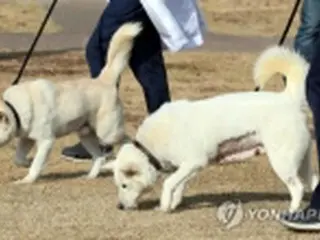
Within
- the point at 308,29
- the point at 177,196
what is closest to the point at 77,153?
the point at 177,196

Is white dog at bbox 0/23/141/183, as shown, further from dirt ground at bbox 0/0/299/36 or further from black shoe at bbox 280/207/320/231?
dirt ground at bbox 0/0/299/36

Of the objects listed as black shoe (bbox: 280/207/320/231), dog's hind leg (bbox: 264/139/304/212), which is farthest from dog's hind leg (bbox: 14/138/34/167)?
black shoe (bbox: 280/207/320/231)

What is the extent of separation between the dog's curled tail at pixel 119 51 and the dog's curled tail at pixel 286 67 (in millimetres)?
1110

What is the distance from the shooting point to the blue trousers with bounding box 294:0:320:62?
26.1 ft

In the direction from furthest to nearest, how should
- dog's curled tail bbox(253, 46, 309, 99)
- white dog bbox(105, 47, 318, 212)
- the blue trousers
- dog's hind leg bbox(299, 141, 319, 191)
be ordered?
1. the blue trousers
2. dog's hind leg bbox(299, 141, 319, 191)
3. dog's curled tail bbox(253, 46, 309, 99)
4. white dog bbox(105, 47, 318, 212)

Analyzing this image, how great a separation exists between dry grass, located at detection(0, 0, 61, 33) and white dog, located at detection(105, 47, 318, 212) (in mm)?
10734

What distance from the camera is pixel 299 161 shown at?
6160 mm

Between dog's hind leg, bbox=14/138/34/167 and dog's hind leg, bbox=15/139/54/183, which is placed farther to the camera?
dog's hind leg, bbox=14/138/34/167

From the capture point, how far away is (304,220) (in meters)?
5.85

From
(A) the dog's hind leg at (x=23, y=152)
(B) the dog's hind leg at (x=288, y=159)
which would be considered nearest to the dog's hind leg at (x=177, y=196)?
(B) the dog's hind leg at (x=288, y=159)

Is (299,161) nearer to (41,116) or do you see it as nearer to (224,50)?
(41,116)

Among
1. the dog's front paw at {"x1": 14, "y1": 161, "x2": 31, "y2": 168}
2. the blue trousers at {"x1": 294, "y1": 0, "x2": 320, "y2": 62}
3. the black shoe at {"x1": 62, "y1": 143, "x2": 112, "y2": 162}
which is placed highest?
the dog's front paw at {"x1": 14, "y1": 161, "x2": 31, "y2": 168}

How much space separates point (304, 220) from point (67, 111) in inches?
70.2

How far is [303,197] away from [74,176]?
160 cm
